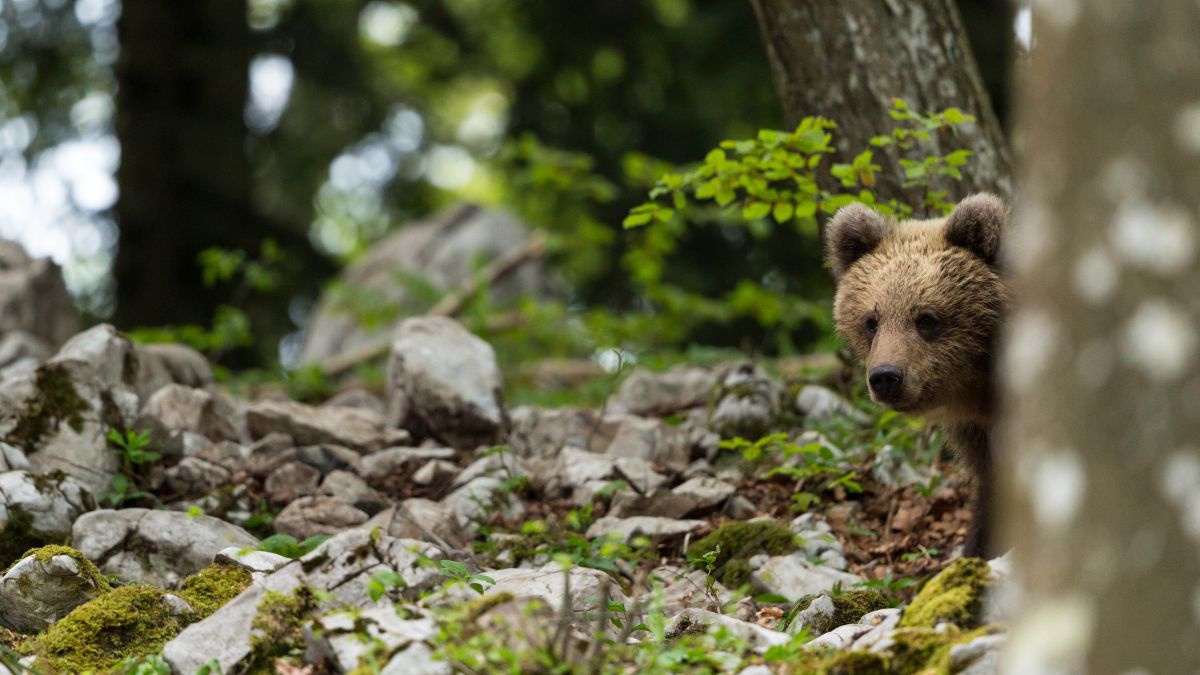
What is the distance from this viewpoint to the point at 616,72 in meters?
12.9

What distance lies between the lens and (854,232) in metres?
5.04

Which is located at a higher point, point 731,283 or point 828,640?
point 828,640

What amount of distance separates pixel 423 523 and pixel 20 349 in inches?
148

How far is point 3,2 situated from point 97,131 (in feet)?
6.02

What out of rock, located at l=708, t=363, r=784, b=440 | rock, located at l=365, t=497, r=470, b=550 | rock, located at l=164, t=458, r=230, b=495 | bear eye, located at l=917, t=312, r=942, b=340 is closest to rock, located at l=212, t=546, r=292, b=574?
rock, located at l=365, t=497, r=470, b=550

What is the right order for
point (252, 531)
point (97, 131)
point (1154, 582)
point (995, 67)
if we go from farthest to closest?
point (97, 131) → point (995, 67) → point (252, 531) → point (1154, 582)

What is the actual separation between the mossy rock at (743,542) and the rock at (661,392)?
2.00 metres

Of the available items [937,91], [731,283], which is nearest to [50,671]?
[937,91]

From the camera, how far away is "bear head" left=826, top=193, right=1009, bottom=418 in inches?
181

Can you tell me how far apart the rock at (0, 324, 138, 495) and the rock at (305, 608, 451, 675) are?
2358 millimetres

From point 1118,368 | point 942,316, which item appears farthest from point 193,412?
point 1118,368

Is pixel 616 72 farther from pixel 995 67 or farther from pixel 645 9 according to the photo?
pixel 995 67

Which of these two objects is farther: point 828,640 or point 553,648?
point 828,640

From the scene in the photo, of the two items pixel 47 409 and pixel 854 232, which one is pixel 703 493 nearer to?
pixel 854 232
